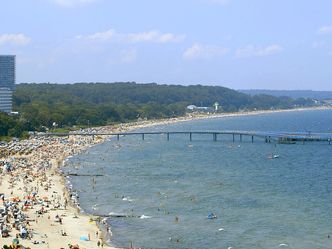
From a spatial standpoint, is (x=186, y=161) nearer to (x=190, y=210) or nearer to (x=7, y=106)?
(x=190, y=210)

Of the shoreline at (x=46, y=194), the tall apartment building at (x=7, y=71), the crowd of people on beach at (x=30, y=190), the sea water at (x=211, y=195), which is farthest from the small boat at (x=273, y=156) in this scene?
the tall apartment building at (x=7, y=71)

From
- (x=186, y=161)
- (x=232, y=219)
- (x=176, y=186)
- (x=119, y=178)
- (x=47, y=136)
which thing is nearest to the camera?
(x=232, y=219)

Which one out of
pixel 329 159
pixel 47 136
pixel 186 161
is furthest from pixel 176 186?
pixel 47 136

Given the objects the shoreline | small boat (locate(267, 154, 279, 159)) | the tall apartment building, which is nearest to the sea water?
small boat (locate(267, 154, 279, 159))

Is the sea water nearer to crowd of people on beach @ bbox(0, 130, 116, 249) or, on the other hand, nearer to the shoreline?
the shoreline

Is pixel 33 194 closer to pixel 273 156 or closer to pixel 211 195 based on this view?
pixel 211 195

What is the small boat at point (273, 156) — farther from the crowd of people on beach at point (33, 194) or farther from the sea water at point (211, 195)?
the crowd of people on beach at point (33, 194)

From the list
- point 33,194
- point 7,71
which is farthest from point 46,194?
point 7,71

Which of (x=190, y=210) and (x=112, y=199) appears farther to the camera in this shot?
(x=112, y=199)
